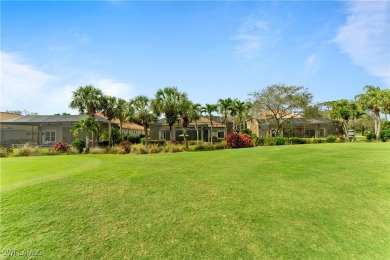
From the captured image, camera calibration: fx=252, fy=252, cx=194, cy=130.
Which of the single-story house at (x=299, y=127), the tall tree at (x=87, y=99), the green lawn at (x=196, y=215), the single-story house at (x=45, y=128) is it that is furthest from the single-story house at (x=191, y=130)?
the green lawn at (x=196, y=215)

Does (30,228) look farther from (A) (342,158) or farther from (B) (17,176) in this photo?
(A) (342,158)

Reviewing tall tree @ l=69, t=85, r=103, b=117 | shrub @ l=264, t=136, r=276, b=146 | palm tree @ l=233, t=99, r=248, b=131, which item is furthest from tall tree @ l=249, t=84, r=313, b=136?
tall tree @ l=69, t=85, r=103, b=117

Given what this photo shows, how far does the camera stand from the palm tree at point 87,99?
101ft

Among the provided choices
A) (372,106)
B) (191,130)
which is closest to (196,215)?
(191,130)

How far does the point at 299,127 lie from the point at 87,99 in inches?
1468

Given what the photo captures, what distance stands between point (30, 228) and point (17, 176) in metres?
5.37

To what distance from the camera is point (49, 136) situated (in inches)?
1423

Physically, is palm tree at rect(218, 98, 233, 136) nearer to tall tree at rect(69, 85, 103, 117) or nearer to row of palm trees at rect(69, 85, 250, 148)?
row of palm trees at rect(69, 85, 250, 148)

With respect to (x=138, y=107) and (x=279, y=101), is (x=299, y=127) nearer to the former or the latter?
(x=279, y=101)

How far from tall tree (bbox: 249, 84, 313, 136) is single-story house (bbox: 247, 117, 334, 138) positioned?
296 centimetres

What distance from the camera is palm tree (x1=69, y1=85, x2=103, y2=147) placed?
101 ft

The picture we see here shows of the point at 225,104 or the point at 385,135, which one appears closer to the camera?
the point at 385,135

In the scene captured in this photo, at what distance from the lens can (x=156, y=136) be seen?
45469 millimetres

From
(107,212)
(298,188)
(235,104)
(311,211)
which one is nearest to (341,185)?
(298,188)
